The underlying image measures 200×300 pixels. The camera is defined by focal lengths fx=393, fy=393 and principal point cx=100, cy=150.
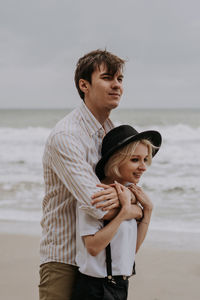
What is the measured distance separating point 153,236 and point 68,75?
2276 inches

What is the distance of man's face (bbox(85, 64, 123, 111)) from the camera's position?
2.20m

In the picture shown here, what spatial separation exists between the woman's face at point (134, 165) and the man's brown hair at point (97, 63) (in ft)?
1.52

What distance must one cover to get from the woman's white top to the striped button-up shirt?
7 centimetres

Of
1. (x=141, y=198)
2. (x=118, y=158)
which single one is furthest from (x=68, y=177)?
(x=141, y=198)

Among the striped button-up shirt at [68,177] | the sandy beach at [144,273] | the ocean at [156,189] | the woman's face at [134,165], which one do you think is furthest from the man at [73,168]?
the ocean at [156,189]

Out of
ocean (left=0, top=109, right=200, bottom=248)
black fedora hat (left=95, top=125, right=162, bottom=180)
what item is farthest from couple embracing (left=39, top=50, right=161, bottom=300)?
ocean (left=0, top=109, right=200, bottom=248)

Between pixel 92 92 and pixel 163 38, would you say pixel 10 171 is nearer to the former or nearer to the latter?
pixel 92 92

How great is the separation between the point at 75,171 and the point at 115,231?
0.35m

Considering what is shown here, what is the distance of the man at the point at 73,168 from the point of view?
1.96m

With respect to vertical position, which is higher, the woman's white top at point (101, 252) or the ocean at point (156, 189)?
the ocean at point (156, 189)

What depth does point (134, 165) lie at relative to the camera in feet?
7.18

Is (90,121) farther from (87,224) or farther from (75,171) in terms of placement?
(87,224)

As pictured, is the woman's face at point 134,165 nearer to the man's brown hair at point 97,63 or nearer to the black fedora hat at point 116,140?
the black fedora hat at point 116,140

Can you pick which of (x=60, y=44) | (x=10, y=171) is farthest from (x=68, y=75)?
(x=10, y=171)
